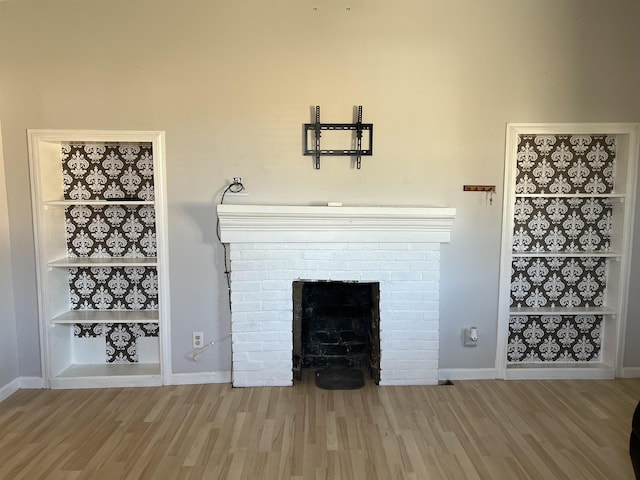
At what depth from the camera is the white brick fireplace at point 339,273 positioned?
329 centimetres

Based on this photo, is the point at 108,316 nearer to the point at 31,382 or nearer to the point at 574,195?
the point at 31,382

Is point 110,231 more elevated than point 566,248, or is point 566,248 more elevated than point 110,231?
point 110,231

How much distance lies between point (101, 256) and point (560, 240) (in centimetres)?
341

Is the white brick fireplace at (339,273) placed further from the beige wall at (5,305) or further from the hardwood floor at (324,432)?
the beige wall at (5,305)

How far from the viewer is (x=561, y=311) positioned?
11.7 ft

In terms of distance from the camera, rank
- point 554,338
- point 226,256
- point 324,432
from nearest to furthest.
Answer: point 324,432 < point 226,256 < point 554,338

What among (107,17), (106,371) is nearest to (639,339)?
(106,371)

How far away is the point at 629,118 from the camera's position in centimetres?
340

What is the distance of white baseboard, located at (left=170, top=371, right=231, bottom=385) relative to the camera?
3479 mm

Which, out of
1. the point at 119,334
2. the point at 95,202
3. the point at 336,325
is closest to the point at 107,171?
the point at 95,202

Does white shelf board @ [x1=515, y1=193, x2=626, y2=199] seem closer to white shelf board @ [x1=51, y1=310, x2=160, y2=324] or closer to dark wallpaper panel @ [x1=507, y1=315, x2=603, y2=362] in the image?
dark wallpaper panel @ [x1=507, y1=315, x2=603, y2=362]

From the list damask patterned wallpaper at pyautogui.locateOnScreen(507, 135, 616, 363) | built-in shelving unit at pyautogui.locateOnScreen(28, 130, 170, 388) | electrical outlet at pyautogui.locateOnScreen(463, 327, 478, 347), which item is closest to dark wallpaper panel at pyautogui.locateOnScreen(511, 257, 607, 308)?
damask patterned wallpaper at pyautogui.locateOnScreen(507, 135, 616, 363)

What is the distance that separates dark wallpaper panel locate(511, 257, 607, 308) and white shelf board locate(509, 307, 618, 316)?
0.06 metres

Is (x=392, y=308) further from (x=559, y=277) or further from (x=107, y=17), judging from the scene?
(x=107, y=17)
